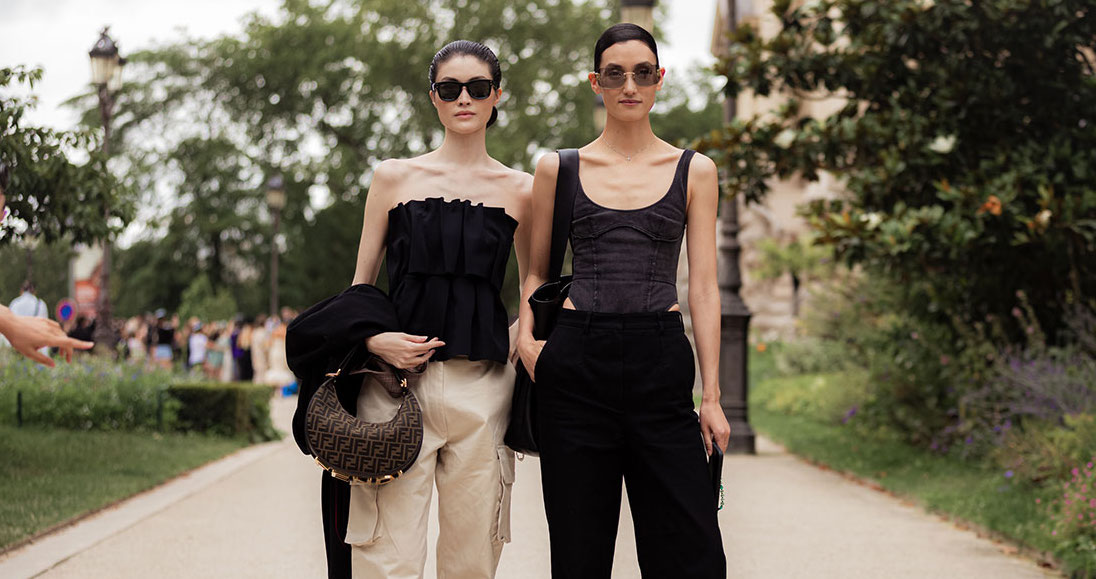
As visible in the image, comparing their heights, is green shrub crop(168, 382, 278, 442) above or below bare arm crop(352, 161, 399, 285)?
below

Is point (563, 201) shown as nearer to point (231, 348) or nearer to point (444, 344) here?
point (444, 344)

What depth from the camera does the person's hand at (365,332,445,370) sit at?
3748 millimetres

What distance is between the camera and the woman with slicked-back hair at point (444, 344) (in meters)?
3.78

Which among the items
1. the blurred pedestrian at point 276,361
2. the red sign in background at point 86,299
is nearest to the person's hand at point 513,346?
the blurred pedestrian at point 276,361

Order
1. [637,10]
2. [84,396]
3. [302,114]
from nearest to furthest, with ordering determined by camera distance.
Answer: [84,396], [637,10], [302,114]

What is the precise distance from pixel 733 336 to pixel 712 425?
11.3 m

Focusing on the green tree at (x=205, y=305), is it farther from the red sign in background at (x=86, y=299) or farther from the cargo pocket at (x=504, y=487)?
the cargo pocket at (x=504, y=487)

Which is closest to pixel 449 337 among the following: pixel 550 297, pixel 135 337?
pixel 550 297

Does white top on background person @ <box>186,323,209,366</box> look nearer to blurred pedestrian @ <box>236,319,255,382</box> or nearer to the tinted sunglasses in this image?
blurred pedestrian @ <box>236,319,255,382</box>

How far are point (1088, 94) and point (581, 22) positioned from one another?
2988 centimetres

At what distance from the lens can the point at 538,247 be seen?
3.90m

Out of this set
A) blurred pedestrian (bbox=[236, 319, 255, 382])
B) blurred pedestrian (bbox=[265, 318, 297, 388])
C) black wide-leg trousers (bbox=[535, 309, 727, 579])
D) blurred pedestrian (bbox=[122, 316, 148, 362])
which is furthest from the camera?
blurred pedestrian (bbox=[236, 319, 255, 382])

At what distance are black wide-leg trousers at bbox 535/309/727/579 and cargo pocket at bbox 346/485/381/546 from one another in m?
0.50

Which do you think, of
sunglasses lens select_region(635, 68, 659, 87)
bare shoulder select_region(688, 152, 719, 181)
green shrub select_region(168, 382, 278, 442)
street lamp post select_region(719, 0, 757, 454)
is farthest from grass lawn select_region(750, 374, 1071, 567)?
green shrub select_region(168, 382, 278, 442)
